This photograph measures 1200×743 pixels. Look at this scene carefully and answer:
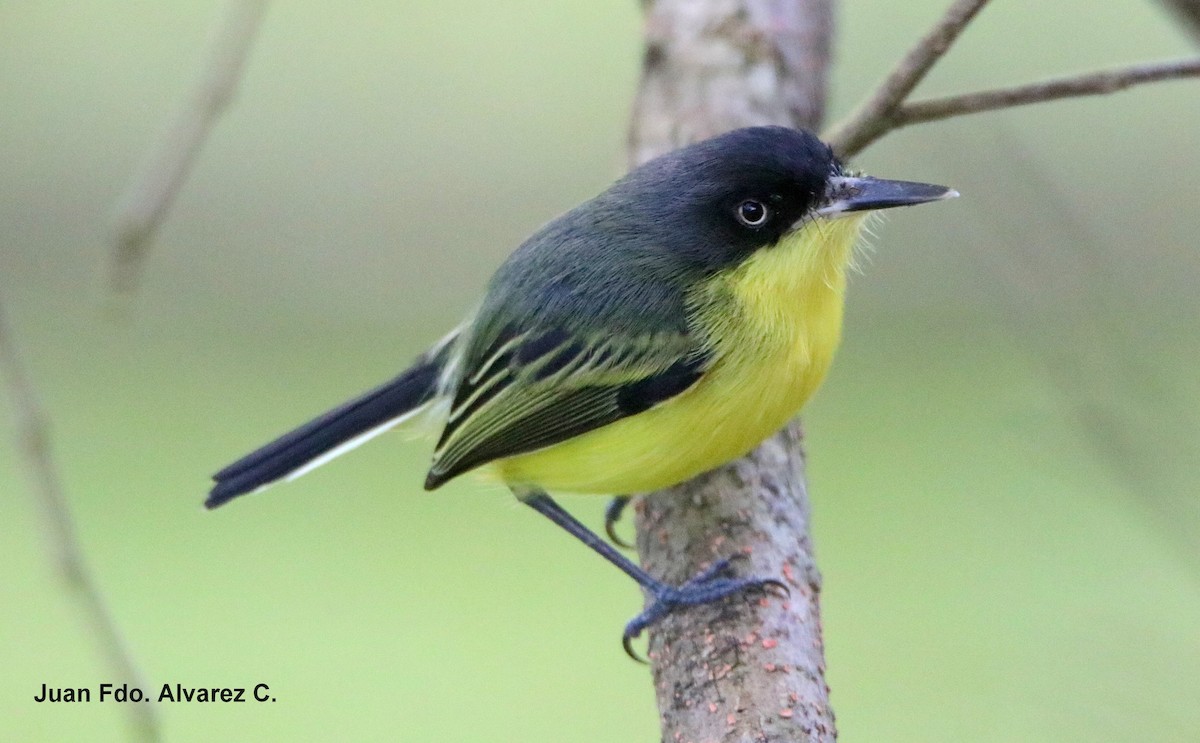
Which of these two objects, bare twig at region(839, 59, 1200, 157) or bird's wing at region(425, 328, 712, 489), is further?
bird's wing at region(425, 328, 712, 489)

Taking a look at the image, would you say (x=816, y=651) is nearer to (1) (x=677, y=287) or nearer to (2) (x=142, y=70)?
(1) (x=677, y=287)

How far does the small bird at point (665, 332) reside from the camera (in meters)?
2.46

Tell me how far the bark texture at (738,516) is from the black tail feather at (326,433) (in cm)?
60

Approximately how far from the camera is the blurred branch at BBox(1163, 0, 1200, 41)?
1781 mm

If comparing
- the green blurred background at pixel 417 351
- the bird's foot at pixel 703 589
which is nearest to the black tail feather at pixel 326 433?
the bird's foot at pixel 703 589

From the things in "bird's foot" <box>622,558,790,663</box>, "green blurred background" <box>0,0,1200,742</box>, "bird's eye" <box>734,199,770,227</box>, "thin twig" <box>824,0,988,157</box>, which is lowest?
"bird's foot" <box>622,558,790,663</box>

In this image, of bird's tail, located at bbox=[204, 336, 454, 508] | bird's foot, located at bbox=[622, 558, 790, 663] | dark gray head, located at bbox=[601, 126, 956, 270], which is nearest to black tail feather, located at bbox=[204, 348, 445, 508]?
bird's tail, located at bbox=[204, 336, 454, 508]

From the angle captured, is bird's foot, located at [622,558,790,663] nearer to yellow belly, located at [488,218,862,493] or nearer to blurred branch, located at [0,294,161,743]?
yellow belly, located at [488,218,862,493]

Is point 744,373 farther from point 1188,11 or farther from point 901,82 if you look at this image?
point 1188,11

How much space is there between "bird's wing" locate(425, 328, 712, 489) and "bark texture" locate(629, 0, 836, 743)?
0.83ft

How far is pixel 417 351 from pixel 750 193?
13.9 feet

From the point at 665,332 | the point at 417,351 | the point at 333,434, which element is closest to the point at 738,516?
the point at 665,332

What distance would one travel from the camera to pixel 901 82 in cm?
271

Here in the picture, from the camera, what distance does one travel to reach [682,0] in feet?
10.3
